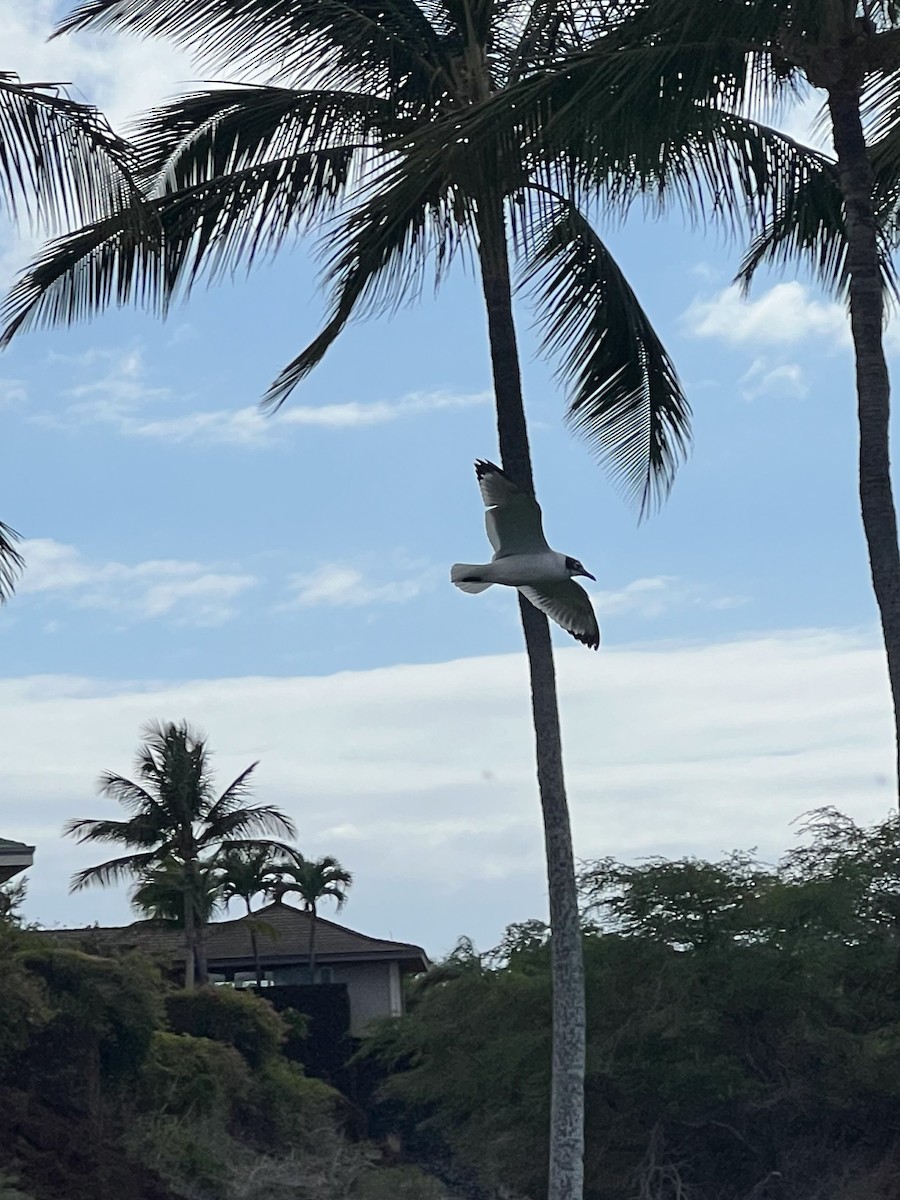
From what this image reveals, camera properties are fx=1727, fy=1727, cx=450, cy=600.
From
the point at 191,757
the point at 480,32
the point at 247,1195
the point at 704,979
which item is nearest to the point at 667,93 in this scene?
the point at 480,32

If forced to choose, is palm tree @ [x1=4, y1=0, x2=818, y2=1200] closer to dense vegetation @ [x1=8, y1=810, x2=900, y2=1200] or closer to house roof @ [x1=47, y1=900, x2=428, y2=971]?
dense vegetation @ [x1=8, y1=810, x2=900, y2=1200]

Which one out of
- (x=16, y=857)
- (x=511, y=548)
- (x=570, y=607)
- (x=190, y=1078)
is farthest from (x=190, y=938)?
(x=511, y=548)

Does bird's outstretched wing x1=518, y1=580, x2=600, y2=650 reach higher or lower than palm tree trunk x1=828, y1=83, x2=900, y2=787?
lower

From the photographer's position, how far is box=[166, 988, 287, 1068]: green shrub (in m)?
30.7

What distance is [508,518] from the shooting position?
12781 mm

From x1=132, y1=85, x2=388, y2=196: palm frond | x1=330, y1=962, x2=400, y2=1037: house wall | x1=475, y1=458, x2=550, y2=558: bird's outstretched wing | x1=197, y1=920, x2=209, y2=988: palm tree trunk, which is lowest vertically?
x1=330, y1=962, x2=400, y2=1037: house wall

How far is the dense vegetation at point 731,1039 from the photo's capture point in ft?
64.9

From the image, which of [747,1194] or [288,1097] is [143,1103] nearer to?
[288,1097]

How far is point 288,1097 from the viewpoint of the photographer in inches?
1183

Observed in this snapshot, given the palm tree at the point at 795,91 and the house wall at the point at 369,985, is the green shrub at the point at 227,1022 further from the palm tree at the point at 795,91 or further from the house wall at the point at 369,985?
the palm tree at the point at 795,91

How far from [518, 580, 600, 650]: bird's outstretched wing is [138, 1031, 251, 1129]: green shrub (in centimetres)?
1390

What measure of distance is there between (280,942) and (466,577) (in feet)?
105

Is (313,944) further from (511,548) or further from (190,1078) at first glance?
(511,548)

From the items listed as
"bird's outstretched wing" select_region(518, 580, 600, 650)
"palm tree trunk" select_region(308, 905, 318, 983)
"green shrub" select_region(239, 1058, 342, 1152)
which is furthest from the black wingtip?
"palm tree trunk" select_region(308, 905, 318, 983)
